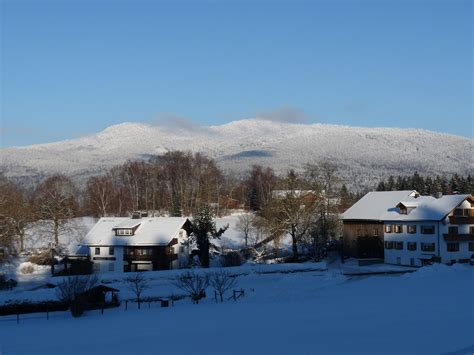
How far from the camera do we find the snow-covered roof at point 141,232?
194 ft

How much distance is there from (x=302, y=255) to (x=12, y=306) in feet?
112

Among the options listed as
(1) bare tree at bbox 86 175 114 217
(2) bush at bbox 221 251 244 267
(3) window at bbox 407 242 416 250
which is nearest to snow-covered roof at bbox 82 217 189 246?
(2) bush at bbox 221 251 244 267

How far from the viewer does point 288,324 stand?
96.1ft

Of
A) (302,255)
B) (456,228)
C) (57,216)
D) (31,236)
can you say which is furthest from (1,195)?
(456,228)

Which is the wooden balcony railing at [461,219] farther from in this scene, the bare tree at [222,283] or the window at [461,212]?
the bare tree at [222,283]

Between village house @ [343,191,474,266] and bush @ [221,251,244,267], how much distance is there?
13.6 metres

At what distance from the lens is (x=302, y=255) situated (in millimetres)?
65500

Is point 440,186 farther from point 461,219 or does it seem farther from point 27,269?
point 27,269

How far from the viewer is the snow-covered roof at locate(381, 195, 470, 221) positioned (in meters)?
58.0

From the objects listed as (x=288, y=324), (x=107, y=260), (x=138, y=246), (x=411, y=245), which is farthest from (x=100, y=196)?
(x=288, y=324)

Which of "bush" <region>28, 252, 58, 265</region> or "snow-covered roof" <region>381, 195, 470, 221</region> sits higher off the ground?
"snow-covered roof" <region>381, 195, 470, 221</region>

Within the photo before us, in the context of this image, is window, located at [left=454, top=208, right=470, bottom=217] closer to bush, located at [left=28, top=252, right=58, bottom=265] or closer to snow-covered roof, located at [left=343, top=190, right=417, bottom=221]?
snow-covered roof, located at [left=343, top=190, right=417, bottom=221]

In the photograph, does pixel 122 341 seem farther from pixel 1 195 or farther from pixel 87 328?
pixel 1 195

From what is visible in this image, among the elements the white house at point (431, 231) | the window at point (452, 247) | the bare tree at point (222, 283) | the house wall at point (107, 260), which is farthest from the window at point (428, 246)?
the house wall at point (107, 260)
